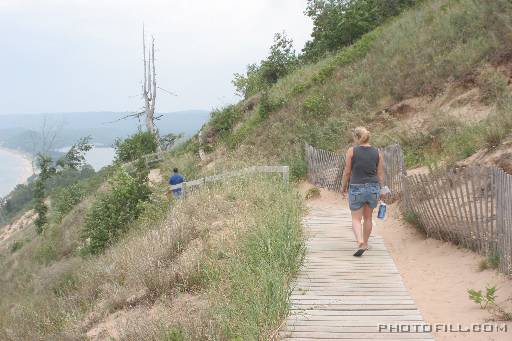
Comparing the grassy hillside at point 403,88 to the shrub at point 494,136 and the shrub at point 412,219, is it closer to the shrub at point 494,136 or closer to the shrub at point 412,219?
the shrub at point 494,136

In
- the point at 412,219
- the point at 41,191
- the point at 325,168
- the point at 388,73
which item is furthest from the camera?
the point at 41,191

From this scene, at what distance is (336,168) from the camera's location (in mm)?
12500

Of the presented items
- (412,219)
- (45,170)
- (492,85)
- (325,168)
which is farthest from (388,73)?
(45,170)

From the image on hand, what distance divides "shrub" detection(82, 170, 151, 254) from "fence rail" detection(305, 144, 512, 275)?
7736 millimetres

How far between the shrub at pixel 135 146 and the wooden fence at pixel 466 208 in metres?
25.8

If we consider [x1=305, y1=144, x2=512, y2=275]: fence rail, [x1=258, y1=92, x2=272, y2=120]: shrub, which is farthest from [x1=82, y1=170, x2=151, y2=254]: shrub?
[x1=258, y1=92, x2=272, y2=120]: shrub

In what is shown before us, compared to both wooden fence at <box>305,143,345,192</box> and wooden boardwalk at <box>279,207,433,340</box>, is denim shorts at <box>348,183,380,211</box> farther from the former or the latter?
wooden fence at <box>305,143,345,192</box>

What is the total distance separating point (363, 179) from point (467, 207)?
5.00 feet

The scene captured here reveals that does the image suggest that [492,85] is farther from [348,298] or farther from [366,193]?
[348,298]

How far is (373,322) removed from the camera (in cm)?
500

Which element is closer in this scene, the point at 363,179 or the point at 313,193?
the point at 363,179

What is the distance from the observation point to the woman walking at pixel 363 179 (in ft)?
22.9

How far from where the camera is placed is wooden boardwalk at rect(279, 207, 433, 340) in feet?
15.8

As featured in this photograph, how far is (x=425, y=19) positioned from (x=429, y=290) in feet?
52.8
